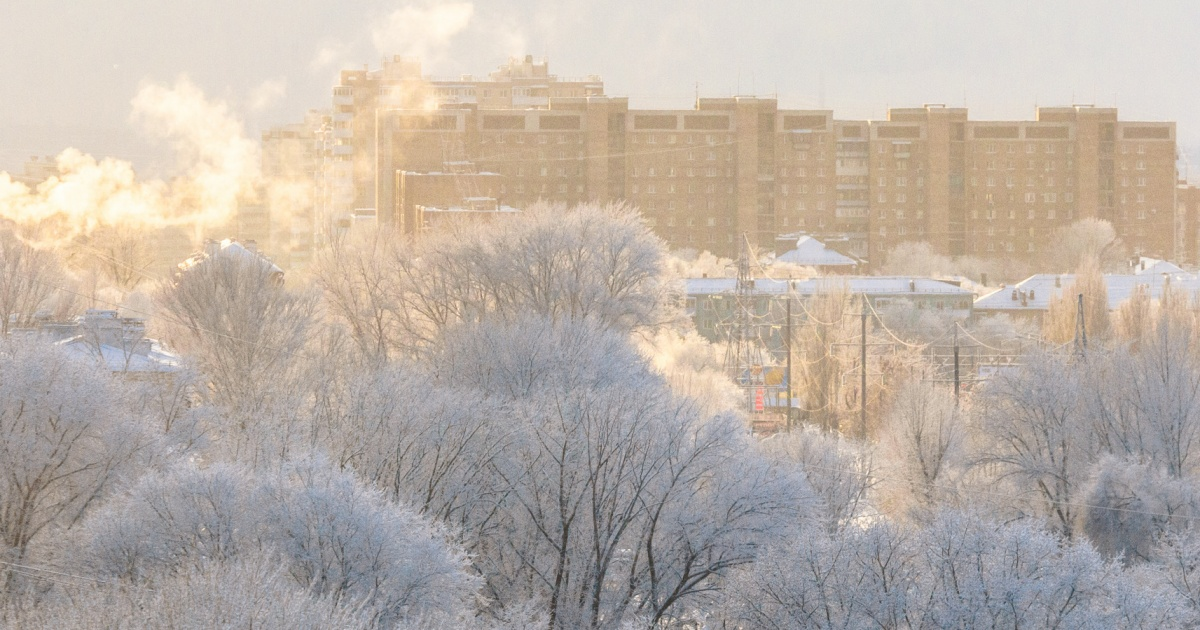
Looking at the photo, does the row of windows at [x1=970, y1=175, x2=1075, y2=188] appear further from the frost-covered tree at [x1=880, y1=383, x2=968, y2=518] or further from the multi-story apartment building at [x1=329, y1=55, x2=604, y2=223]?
the frost-covered tree at [x1=880, y1=383, x2=968, y2=518]

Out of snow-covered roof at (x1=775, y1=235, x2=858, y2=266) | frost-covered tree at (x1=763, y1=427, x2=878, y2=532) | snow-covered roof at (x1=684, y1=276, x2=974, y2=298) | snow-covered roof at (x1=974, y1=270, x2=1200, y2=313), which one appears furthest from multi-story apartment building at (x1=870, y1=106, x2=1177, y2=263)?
frost-covered tree at (x1=763, y1=427, x2=878, y2=532)

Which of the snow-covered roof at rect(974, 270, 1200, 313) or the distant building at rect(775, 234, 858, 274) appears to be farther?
the distant building at rect(775, 234, 858, 274)

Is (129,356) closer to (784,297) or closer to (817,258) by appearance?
(784,297)

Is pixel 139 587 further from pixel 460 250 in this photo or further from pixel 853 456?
pixel 460 250

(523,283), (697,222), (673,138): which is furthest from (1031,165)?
(523,283)

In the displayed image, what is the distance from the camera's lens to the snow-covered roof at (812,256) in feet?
259

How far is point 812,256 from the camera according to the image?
261ft

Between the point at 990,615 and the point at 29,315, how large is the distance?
30.6m

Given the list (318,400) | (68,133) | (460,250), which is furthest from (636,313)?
(68,133)

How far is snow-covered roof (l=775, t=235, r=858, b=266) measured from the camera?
7888cm

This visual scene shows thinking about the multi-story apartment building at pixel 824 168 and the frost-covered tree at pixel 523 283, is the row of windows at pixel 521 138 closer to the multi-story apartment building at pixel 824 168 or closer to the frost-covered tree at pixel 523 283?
the multi-story apartment building at pixel 824 168

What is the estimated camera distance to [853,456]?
30953 millimetres

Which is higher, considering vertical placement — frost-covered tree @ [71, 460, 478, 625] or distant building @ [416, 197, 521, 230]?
distant building @ [416, 197, 521, 230]

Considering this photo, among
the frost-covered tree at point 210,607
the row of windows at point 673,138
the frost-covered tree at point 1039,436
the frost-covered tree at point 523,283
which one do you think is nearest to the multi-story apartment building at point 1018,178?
the row of windows at point 673,138
